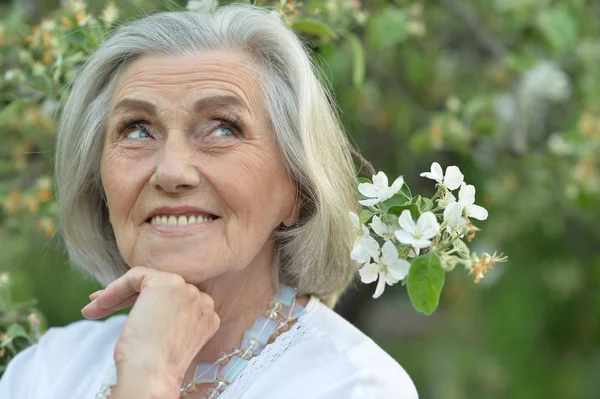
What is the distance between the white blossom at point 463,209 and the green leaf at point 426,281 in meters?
0.11

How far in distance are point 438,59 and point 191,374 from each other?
108 inches

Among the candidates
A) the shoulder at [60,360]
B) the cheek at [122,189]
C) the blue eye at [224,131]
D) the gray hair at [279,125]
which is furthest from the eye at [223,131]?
the shoulder at [60,360]

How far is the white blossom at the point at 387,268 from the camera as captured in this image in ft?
6.50

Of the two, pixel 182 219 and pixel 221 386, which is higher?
pixel 182 219

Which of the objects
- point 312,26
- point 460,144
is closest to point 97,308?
point 312,26

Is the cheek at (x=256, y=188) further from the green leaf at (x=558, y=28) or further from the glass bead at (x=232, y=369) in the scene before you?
the green leaf at (x=558, y=28)

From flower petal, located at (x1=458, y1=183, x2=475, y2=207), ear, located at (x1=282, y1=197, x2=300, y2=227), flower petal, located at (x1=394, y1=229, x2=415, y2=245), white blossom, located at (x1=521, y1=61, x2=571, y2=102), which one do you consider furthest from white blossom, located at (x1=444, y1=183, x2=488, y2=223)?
white blossom, located at (x1=521, y1=61, x2=571, y2=102)

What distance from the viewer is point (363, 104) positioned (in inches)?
176

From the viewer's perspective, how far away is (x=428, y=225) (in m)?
1.94

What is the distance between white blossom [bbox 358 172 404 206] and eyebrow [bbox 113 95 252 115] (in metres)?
0.45

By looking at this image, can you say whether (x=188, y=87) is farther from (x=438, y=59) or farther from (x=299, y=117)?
(x=438, y=59)

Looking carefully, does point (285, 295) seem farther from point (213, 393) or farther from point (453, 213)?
point (453, 213)

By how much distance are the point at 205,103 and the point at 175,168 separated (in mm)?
208

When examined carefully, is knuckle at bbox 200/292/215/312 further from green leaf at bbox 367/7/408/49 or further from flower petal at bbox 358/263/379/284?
green leaf at bbox 367/7/408/49
